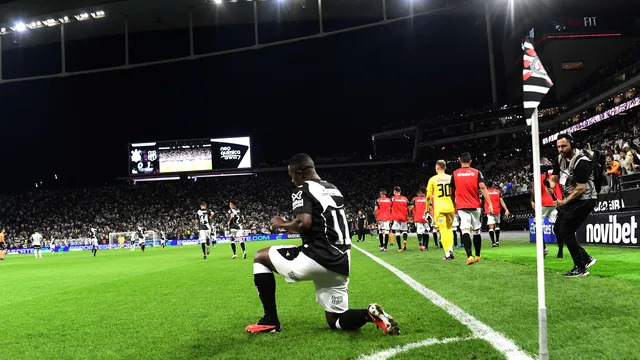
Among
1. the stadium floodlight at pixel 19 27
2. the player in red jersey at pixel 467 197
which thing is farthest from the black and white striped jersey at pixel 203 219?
the stadium floodlight at pixel 19 27

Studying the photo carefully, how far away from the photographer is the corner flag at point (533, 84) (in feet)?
11.6

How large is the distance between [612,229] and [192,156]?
41857 mm

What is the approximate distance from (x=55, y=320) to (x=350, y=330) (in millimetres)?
4132

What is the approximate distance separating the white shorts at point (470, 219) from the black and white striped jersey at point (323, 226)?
6.87m

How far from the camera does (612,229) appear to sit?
1384 centimetres

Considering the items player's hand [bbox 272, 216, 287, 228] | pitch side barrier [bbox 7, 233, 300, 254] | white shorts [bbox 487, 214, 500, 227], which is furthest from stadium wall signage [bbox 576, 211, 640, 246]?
pitch side barrier [bbox 7, 233, 300, 254]

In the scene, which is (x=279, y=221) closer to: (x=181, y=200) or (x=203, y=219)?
(x=203, y=219)

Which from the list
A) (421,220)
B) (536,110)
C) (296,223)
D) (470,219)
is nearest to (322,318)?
(296,223)

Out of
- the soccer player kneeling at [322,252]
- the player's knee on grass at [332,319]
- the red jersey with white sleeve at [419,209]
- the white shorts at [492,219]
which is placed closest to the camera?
the soccer player kneeling at [322,252]

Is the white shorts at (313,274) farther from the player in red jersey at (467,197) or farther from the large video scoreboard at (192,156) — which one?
the large video scoreboard at (192,156)

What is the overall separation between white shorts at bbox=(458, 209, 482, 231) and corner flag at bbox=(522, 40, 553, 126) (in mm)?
7704

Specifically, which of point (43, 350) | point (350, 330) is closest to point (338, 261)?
point (350, 330)

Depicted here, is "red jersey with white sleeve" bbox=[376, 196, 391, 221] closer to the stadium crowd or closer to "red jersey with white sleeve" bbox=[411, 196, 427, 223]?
"red jersey with white sleeve" bbox=[411, 196, 427, 223]

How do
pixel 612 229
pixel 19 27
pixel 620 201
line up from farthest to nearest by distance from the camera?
pixel 19 27
pixel 620 201
pixel 612 229
